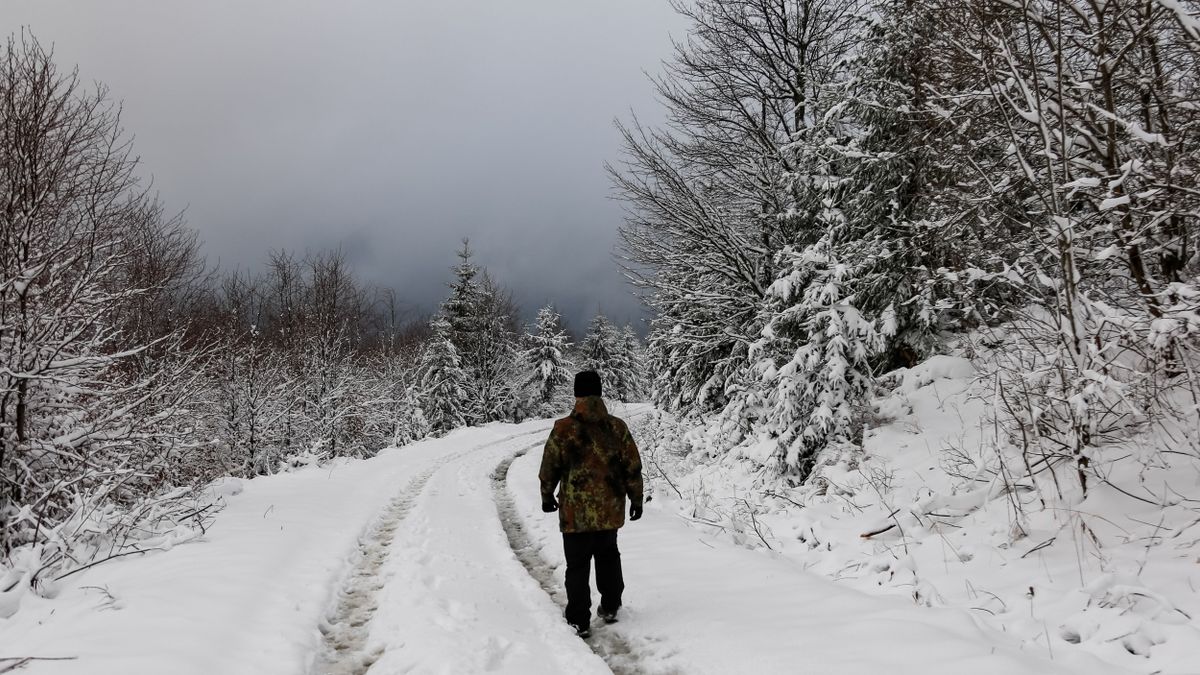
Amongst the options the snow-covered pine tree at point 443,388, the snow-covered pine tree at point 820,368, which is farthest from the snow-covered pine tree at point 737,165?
the snow-covered pine tree at point 443,388

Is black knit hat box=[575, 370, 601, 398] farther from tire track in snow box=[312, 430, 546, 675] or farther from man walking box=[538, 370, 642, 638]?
tire track in snow box=[312, 430, 546, 675]

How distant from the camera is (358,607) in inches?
206

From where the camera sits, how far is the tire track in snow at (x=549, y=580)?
13.3ft

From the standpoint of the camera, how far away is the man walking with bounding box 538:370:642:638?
4730 millimetres

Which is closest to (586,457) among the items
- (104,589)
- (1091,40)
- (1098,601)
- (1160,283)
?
(1098,601)

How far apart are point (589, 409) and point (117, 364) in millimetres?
9744

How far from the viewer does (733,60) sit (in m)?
12.8

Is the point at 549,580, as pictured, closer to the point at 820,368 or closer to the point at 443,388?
the point at 820,368

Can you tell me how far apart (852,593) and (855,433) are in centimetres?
557

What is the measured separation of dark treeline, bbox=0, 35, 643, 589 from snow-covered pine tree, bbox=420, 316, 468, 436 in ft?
14.0

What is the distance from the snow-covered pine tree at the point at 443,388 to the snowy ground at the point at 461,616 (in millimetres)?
26020

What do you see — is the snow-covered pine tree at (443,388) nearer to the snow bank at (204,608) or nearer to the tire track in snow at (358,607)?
the tire track in snow at (358,607)

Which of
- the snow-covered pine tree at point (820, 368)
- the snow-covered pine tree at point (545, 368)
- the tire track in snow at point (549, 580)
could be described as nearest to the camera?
the tire track in snow at point (549, 580)

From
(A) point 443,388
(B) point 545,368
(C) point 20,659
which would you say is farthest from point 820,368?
(B) point 545,368
